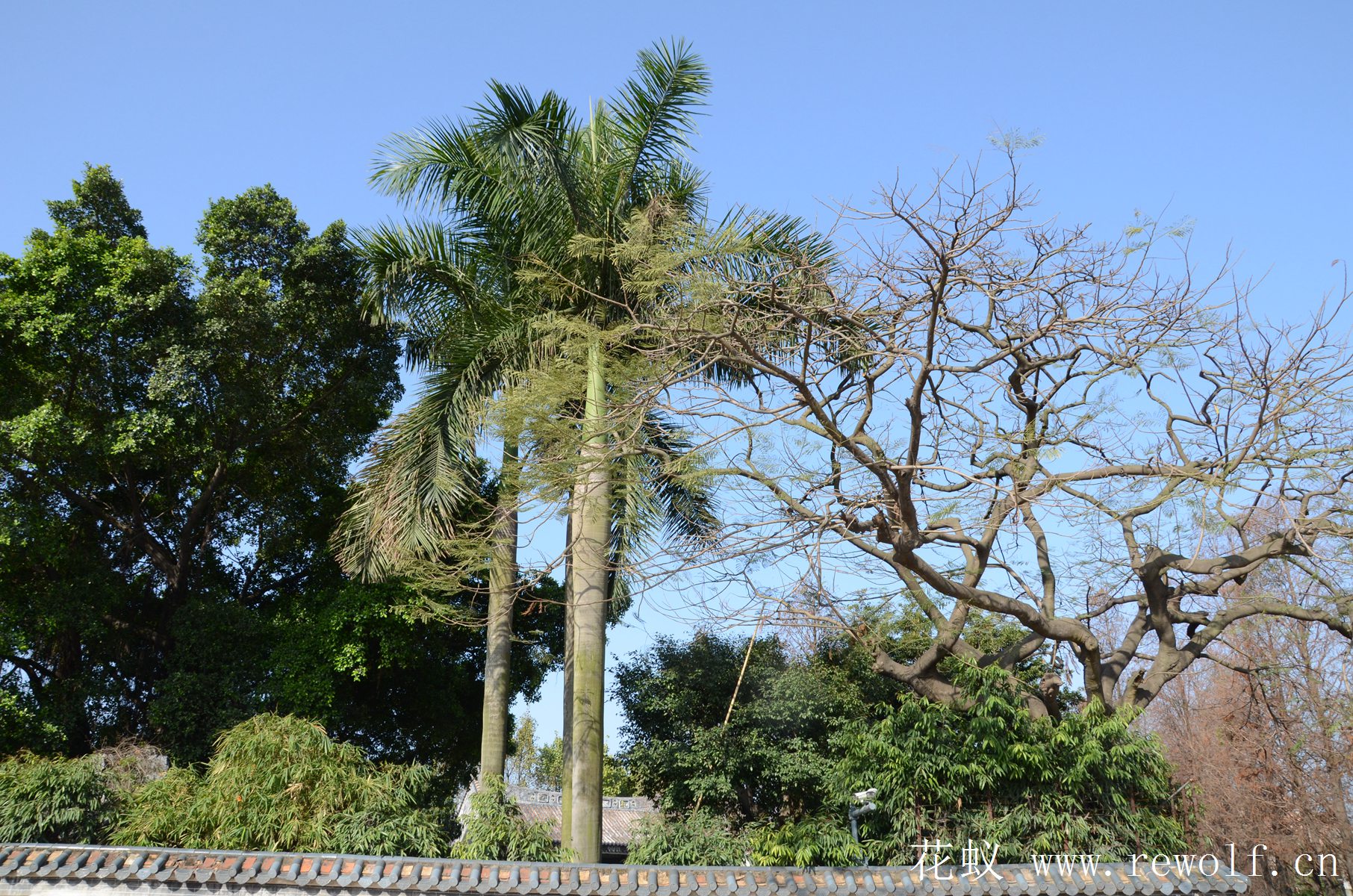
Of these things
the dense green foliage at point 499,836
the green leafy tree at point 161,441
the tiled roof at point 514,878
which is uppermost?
the green leafy tree at point 161,441

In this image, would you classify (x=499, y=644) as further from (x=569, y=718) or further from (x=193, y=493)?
(x=193, y=493)

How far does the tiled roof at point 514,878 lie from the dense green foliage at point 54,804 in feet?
2.79

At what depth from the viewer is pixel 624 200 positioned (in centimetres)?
1025

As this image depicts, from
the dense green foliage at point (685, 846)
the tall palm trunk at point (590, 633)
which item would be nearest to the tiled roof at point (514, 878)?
the dense green foliage at point (685, 846)

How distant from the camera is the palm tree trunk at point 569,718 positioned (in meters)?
8.68

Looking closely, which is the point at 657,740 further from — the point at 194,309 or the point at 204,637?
the point at 194,309

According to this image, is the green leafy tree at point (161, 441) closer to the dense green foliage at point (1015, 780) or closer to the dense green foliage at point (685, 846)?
the dense green foliage at point (685, 846)

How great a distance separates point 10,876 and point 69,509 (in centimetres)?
672

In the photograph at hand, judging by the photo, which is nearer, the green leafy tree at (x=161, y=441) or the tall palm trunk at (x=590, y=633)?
the tall palm trunk at (x=590, y=633)

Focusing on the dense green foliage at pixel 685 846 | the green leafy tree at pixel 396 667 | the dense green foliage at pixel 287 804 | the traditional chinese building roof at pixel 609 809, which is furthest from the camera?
the traditional chinese building roof at pixel 609 809

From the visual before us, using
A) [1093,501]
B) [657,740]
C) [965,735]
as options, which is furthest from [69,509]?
[1093,501]

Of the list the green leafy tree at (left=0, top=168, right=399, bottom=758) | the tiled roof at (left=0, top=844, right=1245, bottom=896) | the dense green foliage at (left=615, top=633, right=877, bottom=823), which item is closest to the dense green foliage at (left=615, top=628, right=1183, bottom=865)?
the tiled roof at (left=0, top=844, right=1245, bottom=896)

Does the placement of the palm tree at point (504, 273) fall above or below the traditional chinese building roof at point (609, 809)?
above

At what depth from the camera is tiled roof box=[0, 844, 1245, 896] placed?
703 centimetres
